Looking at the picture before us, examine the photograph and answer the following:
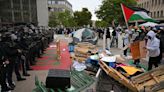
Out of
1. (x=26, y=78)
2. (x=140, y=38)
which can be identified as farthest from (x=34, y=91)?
(x=140, y=38)

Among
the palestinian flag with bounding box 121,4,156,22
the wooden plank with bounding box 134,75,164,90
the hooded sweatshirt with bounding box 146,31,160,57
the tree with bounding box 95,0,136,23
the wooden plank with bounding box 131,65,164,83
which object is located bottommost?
the wooden plank with bounding box 134,75,164,90

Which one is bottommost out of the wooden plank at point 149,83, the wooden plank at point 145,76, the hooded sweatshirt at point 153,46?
the wooden plank at point 149,83

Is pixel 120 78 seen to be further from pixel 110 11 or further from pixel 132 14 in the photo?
pixel 110 11

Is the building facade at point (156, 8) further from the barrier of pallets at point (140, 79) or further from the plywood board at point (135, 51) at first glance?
the barrier of pallets at point (140, 79)

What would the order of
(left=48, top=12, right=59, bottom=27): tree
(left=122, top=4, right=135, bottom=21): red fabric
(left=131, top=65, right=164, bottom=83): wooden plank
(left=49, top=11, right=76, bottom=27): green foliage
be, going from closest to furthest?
(left=131, top=65, right=164, bottom=83): wooden plank, (left=122, top=4, right=135, bottom=21): red fabric, (left=49, top=11, right=76, bottom=27): green foliage, (left=48, top=12, right=59, bottom=27): tree

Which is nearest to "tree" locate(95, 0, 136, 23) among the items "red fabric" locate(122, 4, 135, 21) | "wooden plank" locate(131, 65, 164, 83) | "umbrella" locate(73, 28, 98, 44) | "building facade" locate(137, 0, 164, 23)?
"umbrella" locate(73, 28, 98, 44)

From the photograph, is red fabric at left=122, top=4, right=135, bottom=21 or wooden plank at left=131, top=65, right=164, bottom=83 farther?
red fabric at left=122, top=4, right=135, bottom=21

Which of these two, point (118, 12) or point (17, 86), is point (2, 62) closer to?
point (17, 86)

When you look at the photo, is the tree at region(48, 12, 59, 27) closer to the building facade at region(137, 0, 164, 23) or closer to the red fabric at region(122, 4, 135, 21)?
the building facade at region(137, 0, 164, 23)

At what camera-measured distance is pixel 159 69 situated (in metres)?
6.67

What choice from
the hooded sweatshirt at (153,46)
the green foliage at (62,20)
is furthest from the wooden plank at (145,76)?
the green foliage at (62,20)

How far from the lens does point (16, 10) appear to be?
2506 centimetres

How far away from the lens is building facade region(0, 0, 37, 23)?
67.1 ft

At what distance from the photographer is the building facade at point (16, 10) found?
2045 cm
